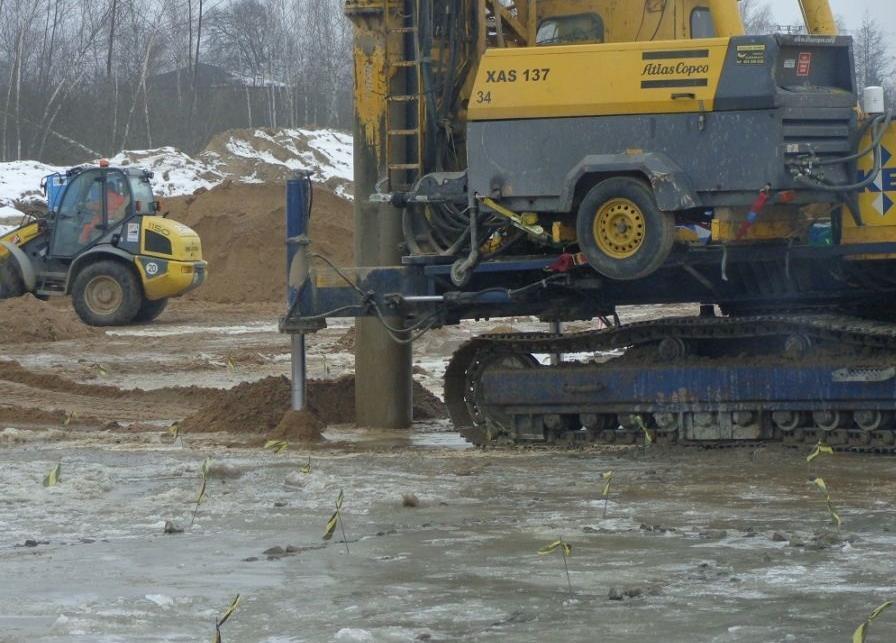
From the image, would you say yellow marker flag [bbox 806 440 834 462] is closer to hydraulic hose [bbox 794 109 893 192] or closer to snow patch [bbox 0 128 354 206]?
hydraulic hose [bbox 794 109 893 192]

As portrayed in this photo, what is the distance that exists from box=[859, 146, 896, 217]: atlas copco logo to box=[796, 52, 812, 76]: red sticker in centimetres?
68

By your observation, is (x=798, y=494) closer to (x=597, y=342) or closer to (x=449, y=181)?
(x=597, y=342)

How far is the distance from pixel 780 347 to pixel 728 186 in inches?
55.3

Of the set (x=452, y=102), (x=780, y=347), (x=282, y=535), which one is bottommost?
(x=282, y=535)

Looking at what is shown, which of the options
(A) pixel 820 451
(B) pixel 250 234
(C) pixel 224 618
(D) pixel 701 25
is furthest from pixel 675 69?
(B) pixel 250 234

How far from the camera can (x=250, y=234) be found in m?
30.0

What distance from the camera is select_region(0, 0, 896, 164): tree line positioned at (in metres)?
51.7

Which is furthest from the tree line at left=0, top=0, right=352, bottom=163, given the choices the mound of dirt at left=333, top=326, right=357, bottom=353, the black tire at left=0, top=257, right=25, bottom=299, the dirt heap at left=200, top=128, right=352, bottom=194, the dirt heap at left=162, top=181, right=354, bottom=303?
the mound of dirt at left=333, top=326, right=357, bottom=353

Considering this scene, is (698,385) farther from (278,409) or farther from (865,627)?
(865,627)

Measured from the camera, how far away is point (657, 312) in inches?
845

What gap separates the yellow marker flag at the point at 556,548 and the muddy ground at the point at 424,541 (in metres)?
0.04

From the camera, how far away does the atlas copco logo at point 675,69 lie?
9680 mm

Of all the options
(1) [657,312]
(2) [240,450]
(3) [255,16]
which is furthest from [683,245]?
(3) [255,16]

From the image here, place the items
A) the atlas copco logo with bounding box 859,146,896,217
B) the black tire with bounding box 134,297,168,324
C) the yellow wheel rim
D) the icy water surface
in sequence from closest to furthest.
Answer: the icy water surface
the yellow wheel rim
the atlas copco logo with bounding box 859,146,896,217
the black tire with bounding box 134,297,168,324
